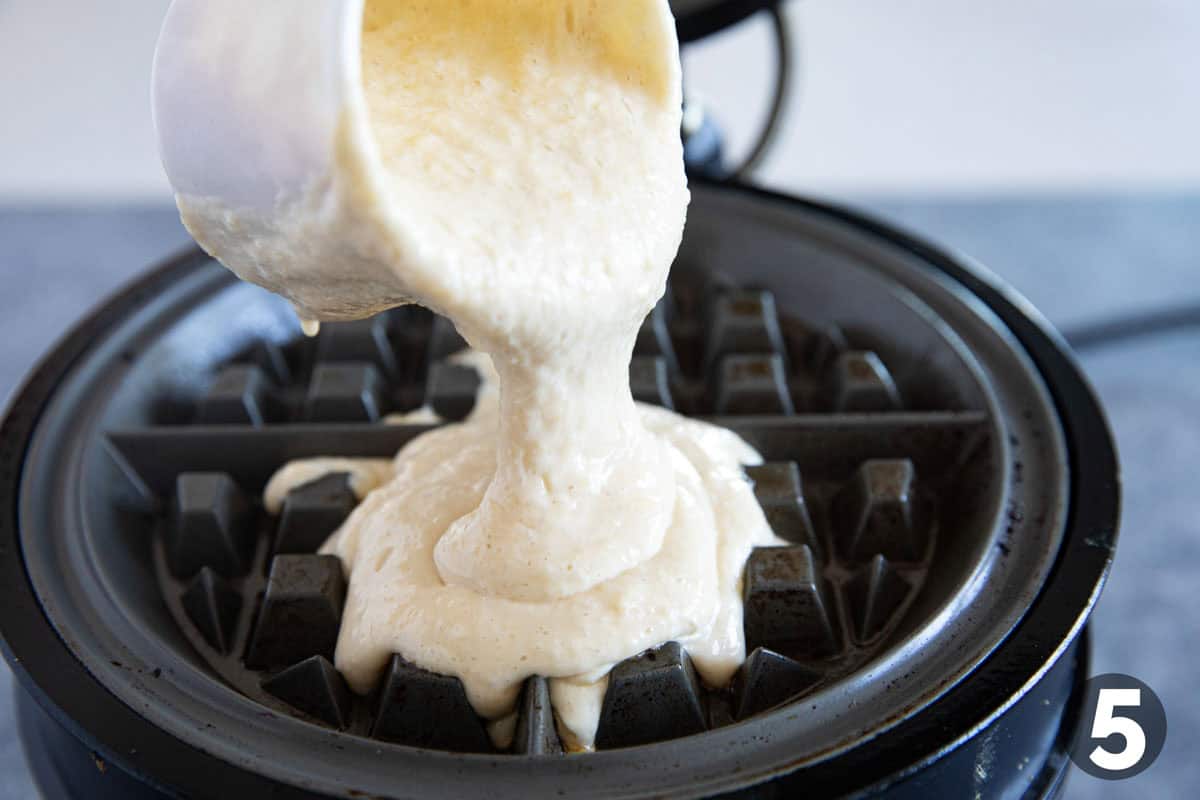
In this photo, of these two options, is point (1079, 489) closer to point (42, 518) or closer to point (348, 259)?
point (348, 259)

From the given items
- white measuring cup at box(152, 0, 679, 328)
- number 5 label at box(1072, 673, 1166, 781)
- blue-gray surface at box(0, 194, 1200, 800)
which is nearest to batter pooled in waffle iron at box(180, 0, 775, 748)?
white measuring cup at box(152, 0, 679, 328)

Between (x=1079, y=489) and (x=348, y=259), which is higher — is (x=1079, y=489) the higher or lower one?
the lower one

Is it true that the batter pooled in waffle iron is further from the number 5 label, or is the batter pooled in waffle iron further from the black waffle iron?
the number 5 label

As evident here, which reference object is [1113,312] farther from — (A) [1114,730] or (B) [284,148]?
(B) [284,148]

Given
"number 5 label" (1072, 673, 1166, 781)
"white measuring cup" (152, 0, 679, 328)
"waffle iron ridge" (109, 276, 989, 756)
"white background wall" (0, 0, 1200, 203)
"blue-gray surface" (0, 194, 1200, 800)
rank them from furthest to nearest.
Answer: "white background wall" (0, 0, 1200, 203) → "blue-gray surface" (0, 194, 1200, 800) → "number 5 label" (1072, 673, 1166, 781) → "waffle iron ridge" (109, 276, 989, 756) → "white measuring cup" (152, 0, 679, 328)

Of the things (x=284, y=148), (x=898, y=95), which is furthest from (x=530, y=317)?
(x=898, y=95)

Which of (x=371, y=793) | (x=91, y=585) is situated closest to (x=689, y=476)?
(x=371, y=793)
